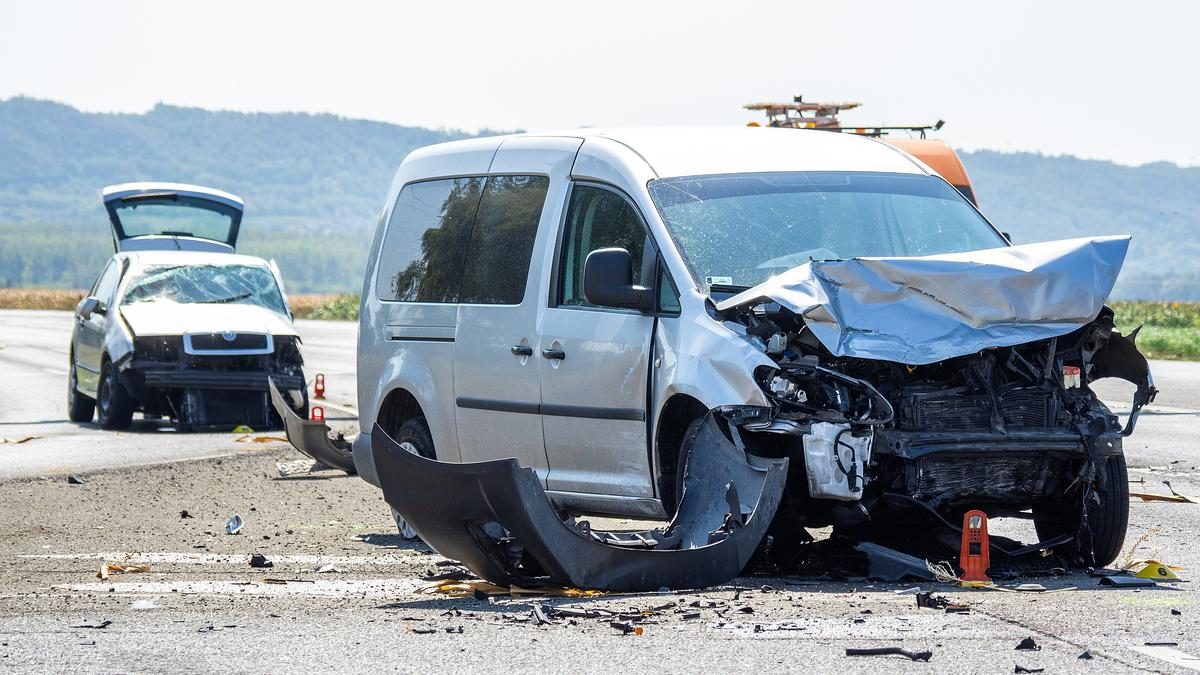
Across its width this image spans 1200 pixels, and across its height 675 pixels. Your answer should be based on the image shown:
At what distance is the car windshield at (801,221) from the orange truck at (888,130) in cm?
995

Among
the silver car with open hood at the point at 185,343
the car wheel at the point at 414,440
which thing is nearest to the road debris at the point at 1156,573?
the car wheel at the point at 414,440

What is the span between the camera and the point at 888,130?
21.7 meters

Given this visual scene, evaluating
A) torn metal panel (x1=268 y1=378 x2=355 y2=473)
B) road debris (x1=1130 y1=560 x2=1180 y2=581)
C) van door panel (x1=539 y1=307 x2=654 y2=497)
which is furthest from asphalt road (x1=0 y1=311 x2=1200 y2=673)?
van door panel (x1=539 y1=307 x2=654 y2=497)

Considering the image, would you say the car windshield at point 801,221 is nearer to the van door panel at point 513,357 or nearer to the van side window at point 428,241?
the van door panel at point 513,357

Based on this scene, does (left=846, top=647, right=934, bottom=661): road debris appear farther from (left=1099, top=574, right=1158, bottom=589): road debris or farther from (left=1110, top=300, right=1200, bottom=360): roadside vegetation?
(left=1110, top=300, right=1200, bottom=360): roadside vegetation

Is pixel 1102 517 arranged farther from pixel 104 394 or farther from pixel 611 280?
pixel 104 394

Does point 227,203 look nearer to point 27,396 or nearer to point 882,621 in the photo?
point 27,396

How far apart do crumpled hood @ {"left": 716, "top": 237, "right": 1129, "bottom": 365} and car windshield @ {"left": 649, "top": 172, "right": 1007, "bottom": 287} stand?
0.47 meters

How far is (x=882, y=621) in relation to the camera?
625 cm

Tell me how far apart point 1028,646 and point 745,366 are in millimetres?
1841

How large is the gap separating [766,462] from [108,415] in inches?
492

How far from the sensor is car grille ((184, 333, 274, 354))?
17.6m

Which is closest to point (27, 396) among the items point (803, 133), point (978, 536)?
point (803, 133)

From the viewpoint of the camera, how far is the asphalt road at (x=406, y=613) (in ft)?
18.6
